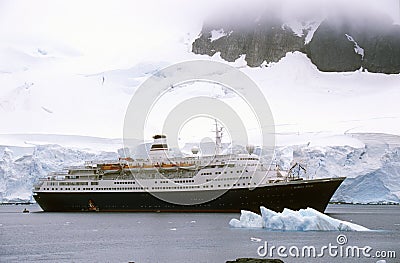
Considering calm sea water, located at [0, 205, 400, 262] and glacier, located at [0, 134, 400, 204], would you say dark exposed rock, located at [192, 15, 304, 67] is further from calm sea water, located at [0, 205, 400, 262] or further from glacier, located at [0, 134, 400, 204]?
calm sea water, located at [0, 205, 400, 262]

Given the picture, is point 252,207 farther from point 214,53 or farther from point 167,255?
point 214,53

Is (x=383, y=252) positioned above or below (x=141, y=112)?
below

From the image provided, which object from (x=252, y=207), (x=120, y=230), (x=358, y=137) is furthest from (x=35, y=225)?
(x=358, y=137)

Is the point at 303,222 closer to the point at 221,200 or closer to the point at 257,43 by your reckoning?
the point at 221,200

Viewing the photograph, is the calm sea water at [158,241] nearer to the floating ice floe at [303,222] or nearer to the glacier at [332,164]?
the floating ice floe at [303,222]

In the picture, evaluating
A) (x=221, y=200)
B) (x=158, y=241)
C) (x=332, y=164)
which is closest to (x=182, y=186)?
(x=221, y=200)

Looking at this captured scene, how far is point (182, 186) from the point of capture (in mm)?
42094

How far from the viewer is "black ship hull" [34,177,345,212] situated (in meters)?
38.2

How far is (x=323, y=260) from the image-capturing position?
2111 cm

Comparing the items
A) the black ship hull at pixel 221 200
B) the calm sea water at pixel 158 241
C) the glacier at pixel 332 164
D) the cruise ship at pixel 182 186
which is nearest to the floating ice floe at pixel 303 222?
the calm sea water at pixel 158 241

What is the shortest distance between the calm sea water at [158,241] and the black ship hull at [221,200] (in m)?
4.08

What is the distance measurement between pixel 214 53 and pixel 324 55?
17.0m

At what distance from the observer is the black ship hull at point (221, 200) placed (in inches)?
1506

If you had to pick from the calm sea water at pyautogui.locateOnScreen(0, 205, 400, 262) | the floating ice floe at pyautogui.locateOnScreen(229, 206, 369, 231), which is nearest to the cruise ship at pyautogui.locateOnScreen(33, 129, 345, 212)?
the calm sea water at pyautogui.locateOnScreen(0, 205, 400, 262)
